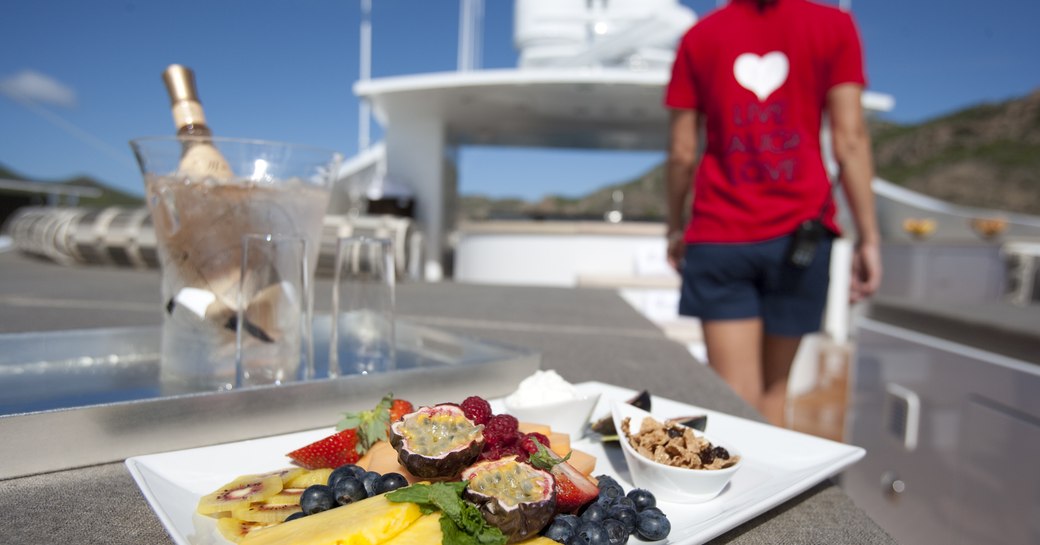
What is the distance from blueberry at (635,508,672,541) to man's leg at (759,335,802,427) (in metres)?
1.36

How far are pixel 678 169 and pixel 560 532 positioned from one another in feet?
5.08

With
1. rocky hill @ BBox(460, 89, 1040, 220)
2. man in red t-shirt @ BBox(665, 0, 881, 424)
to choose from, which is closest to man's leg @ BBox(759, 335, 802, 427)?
man in red t-shirt @ BBox(665, 0, 881, 424)

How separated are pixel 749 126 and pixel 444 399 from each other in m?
1.15

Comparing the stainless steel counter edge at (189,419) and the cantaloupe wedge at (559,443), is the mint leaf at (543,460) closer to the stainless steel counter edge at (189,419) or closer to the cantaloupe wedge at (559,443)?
the cantaloupe wedge at (559,443)

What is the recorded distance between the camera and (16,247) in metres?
5.29

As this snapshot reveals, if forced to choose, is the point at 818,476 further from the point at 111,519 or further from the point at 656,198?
the point at 656,198

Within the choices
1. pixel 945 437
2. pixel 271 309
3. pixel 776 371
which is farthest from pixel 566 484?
pixel 945 437

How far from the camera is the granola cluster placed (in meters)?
0.58

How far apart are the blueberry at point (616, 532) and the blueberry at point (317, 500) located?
7.3 inches

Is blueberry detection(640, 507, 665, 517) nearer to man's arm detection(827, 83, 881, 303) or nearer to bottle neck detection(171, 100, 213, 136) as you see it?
bottle neck detection(171, 100, 213, 136)

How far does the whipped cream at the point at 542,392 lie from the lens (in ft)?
2.42

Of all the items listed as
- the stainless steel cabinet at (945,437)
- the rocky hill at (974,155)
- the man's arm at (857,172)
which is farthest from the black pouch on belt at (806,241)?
the rocky hill at (974,155)

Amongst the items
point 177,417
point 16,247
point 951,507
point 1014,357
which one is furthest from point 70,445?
point 16,247

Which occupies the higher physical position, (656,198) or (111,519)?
(656,198)
